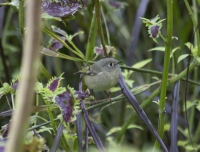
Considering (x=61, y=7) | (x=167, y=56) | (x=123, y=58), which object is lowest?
(x=123, y=58)

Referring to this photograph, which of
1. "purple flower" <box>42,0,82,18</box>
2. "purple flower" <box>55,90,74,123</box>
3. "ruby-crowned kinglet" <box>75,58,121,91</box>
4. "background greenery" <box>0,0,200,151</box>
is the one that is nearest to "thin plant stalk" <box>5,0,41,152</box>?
"purple flower" <box>55,90,74,123</box>

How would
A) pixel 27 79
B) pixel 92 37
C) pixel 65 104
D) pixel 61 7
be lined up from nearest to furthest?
1. pixel 27 79
2. pixel 65 104
3. pixel 61 7
4. pixel 92 37

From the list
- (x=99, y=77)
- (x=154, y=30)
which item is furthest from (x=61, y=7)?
(x=99, y=77)

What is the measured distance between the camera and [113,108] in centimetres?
155

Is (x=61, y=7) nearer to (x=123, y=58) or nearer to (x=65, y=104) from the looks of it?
(x=65, y=104)

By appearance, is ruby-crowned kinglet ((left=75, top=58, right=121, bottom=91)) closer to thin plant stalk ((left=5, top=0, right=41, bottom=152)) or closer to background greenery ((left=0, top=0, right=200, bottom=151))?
background greenery ((left=0, top=0, right=200, bottom=151))

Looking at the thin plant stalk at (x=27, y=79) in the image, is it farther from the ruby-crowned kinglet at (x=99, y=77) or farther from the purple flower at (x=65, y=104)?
the ruby-crowned kinglet at (x=99, y=77)

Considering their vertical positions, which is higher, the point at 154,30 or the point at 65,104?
the point at 154,30

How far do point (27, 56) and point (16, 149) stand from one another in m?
0.05

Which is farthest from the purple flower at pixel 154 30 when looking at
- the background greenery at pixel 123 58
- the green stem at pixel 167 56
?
the background greenery at pixel 123 58

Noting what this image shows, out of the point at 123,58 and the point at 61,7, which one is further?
the point at 123,58

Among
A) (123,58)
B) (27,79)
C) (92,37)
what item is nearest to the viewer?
(27,79)

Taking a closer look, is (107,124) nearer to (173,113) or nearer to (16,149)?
(173,113)

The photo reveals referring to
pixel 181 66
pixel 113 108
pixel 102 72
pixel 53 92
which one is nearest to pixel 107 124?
pixel 113 108
